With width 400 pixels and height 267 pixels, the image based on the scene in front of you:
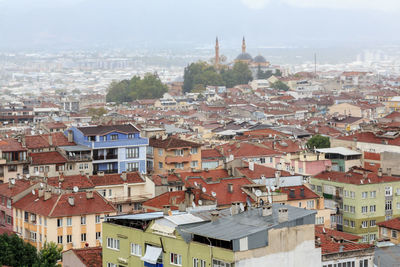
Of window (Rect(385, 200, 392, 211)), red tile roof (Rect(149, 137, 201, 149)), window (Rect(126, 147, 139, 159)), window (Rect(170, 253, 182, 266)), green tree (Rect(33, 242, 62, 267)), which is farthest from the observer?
red tile roof (Rect(149, 137, 201, 149))

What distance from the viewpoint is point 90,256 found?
74.3 feet

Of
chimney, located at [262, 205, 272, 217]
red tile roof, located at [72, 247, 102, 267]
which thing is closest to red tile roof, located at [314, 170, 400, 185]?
red tile roof, located at [72, 247, 102, 267]

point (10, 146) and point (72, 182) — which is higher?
point (10, 146)

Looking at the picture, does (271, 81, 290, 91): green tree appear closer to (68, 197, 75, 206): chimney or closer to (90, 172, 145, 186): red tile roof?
(90, 172, 145, 186): red tile roof

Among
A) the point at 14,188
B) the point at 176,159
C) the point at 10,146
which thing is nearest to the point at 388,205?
the point at 176,159

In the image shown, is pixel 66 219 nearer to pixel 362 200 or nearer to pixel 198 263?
pixel 198 263

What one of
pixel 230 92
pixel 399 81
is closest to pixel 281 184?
pixel 230 92

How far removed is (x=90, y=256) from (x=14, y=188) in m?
10.4

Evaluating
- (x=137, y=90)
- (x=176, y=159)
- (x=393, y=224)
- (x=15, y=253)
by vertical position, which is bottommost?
(x=137, y=90)

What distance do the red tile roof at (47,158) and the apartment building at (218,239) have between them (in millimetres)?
18976

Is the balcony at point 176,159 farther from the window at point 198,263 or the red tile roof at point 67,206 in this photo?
the window at point 198,263

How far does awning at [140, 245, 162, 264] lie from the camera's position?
19.1 meters

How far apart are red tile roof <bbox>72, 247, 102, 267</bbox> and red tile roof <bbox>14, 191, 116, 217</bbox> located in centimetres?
614

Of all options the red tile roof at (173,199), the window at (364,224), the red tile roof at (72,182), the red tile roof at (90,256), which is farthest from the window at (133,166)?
the red tile roof at (90,256)
